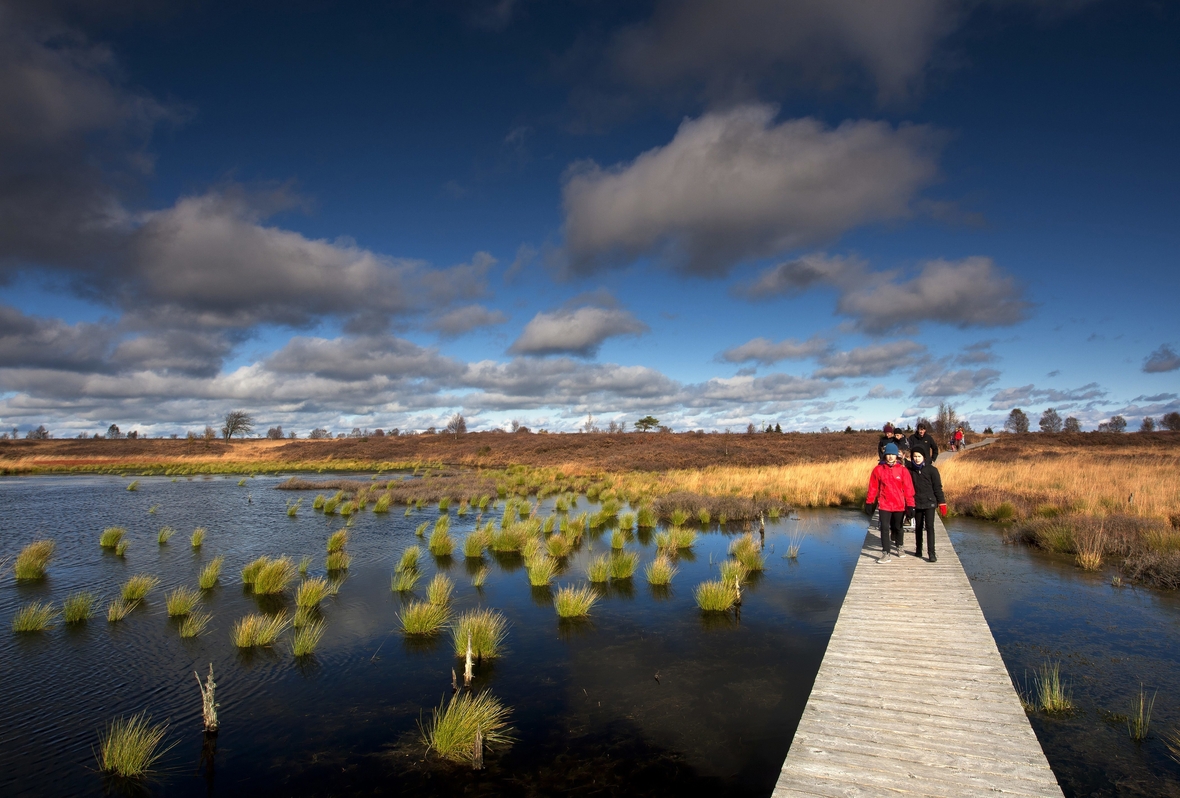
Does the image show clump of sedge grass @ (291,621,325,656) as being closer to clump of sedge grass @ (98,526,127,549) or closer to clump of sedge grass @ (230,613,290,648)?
clump of sedge grass @ (230,613,290,648)

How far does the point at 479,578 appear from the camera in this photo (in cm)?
1484

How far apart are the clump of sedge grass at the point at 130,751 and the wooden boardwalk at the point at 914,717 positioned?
6.88 metres

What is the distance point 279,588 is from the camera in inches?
545

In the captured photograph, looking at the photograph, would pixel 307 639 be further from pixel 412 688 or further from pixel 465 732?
pixel 465 732

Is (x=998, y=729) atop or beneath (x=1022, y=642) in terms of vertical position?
atop

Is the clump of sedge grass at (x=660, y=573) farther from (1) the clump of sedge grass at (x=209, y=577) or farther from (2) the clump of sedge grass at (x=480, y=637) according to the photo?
(1) the clump of sedge grass at (x=209, y=577)

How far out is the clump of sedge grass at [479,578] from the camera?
1462 centimetres

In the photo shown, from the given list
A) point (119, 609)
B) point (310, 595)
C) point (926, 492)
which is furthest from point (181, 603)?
point (926, 492)

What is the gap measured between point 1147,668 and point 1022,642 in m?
1.60

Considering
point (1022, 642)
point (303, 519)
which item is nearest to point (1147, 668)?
point (1022, 642)

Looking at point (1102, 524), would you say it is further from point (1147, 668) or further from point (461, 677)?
point (461, 677)

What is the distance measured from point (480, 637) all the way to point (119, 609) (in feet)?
25.3

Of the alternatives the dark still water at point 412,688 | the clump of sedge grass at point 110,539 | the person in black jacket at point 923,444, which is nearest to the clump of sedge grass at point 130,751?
the dark still water at point 412,688

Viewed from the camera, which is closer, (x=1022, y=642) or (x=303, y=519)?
(x=1022, y=642)
